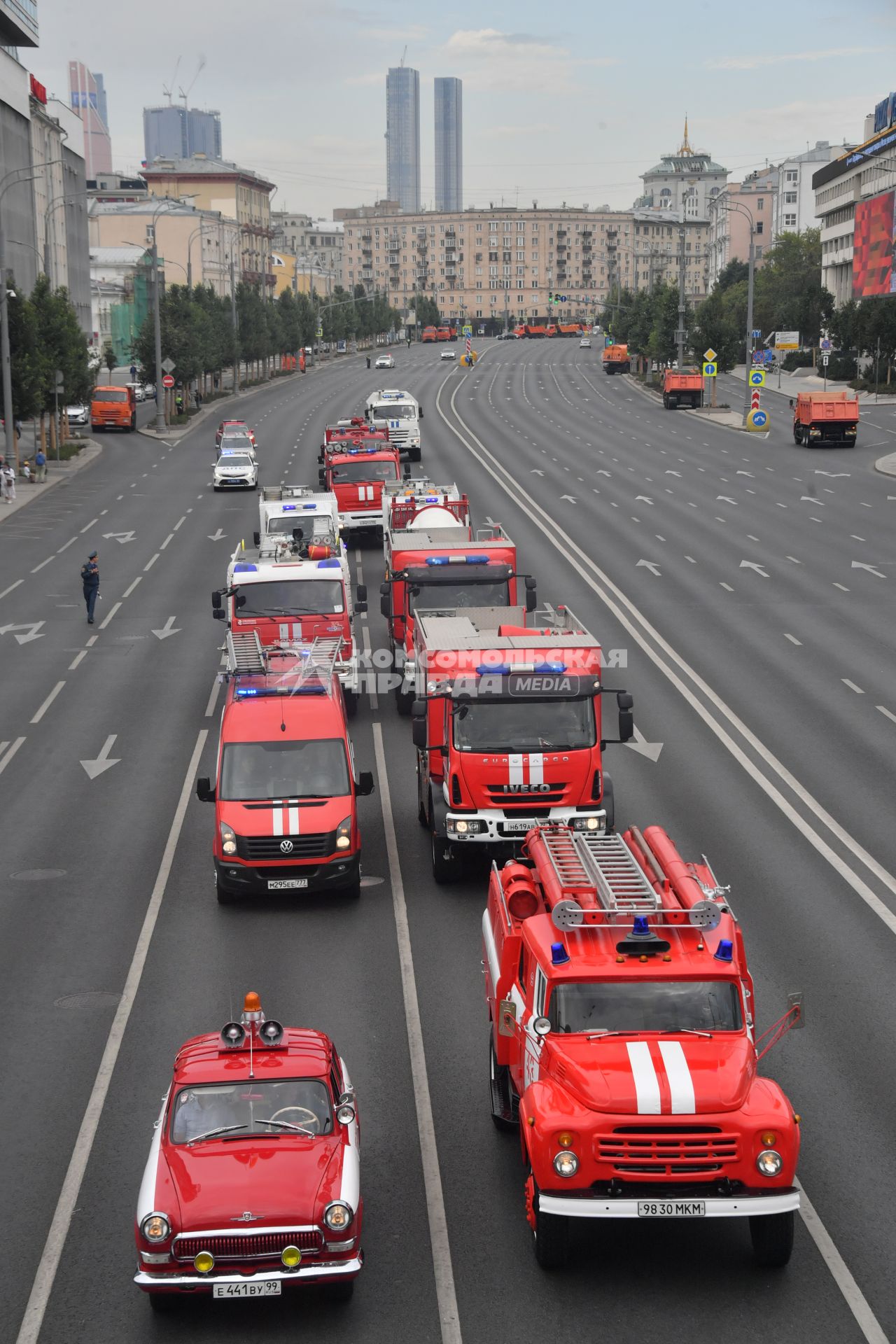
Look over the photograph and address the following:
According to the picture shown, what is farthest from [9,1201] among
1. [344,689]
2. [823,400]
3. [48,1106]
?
[823,400]

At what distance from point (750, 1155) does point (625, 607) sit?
2947 cm

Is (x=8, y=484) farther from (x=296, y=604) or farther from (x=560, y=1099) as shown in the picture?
(x=560, y=1099)

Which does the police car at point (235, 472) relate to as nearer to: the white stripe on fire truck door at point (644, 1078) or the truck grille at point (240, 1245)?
the white stripe on fire truck door at point (644, 1078)

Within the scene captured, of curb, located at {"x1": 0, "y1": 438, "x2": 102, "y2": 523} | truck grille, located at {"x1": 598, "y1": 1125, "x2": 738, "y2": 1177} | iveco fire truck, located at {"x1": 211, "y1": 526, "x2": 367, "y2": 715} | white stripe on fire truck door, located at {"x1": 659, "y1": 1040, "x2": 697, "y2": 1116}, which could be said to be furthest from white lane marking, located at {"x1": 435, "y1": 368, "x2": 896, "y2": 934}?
curb, located at {"x1": 0, "y1": 438, "x2": 102, "y2": 523}

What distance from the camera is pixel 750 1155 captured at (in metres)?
10.2

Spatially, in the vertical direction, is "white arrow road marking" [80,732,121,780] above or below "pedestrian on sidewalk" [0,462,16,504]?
below

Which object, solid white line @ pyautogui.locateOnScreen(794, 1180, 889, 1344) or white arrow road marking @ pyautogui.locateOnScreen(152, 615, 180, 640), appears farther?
white arrow road marking @ pyautogui.locateOnScreen(152, 615, 180, 640)

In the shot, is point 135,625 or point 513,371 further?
point 513,371

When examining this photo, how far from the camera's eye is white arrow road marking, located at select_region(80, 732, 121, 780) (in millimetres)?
25703

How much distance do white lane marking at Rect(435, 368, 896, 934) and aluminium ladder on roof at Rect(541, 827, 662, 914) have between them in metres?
6.35

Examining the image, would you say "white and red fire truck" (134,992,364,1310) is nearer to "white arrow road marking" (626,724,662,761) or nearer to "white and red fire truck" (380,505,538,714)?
"white and red fire truck" (380,505,538,714)

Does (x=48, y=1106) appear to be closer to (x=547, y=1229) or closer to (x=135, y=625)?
(x=547, y=1229)

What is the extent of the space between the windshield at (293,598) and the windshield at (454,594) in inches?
76.1

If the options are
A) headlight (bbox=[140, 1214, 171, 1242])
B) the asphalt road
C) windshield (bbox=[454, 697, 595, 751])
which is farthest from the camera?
windshield (bbox=[454, 697, 595, 751])
